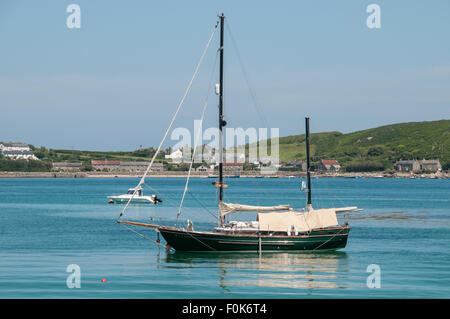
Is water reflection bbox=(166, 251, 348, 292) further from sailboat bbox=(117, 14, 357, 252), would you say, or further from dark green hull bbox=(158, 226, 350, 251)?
sailboat bbox=(117, 14, 357, 252)

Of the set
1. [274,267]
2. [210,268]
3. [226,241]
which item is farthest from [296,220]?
[210,268]

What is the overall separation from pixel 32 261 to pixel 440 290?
2526cm

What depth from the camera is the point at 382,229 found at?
211 ft

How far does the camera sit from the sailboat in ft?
137

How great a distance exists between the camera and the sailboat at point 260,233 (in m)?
41.6

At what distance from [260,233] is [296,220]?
2.80m

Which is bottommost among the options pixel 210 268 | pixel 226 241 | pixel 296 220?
pixel 210 268

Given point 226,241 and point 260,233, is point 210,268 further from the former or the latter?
point 260,233

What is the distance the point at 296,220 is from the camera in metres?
43.3

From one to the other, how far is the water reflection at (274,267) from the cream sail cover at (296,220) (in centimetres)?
186

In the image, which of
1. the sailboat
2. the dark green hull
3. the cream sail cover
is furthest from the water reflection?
the cream sail cover
